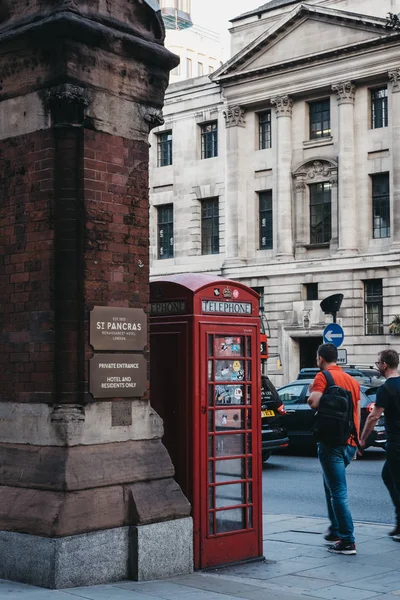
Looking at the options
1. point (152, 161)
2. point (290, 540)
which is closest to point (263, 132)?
point (152, 161)

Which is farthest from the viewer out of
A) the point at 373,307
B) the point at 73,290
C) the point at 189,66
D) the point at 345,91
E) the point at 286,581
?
the point at 189,66

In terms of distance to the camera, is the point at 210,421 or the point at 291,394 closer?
the point at 210,421

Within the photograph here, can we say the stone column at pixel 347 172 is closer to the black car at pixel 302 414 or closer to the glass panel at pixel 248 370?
the black car at pixel 302 414

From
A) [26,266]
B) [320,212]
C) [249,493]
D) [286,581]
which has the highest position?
[320,212]

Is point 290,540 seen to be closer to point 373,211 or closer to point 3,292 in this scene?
point 3,292

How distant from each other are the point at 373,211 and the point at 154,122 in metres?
35.5

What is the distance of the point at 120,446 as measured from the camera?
7.93 m

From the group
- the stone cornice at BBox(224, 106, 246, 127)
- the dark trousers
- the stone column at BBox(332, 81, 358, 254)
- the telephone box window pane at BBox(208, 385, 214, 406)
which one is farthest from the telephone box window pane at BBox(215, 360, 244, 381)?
the stone cornice at BBox(224, 106, 246, 127)

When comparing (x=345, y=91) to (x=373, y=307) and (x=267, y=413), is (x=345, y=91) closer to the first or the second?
(x=373, y=307)

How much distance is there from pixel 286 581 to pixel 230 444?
1.35 metres

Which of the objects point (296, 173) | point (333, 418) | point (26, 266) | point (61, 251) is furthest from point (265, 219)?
point (61, 251)

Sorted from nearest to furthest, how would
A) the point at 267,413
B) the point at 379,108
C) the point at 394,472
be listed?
1. the point at 394,472
2. the point at 267,413
3. the point at 379,108

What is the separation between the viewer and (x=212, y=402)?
8.48m

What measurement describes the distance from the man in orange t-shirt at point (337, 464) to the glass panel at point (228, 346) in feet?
3.22
